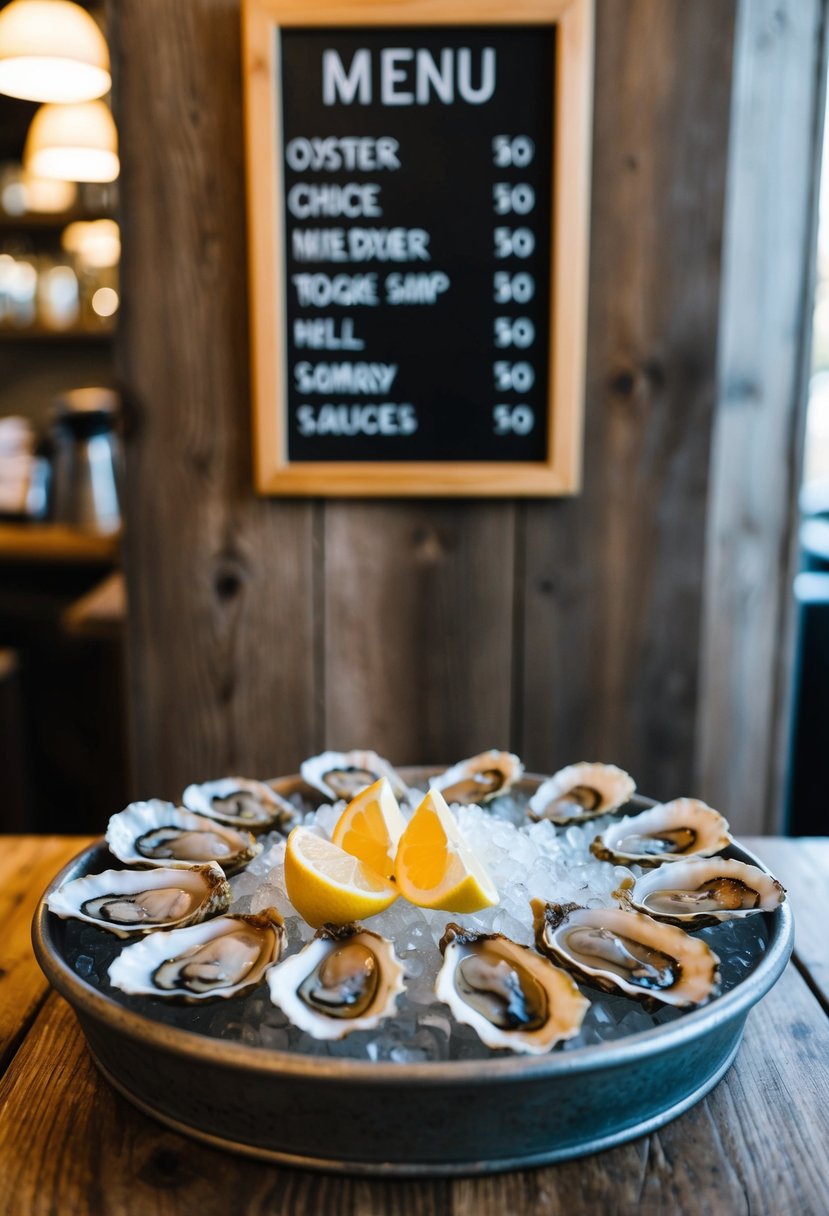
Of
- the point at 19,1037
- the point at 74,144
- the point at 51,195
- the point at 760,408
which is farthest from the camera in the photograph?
the point at 51,195

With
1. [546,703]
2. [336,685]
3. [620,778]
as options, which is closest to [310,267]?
[336,685]

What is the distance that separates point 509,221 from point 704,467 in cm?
50

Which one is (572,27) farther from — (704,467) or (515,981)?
(515,981)

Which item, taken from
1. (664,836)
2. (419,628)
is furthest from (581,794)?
(419,628)

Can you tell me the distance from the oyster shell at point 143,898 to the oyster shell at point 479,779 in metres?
0.28

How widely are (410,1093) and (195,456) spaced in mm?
1293

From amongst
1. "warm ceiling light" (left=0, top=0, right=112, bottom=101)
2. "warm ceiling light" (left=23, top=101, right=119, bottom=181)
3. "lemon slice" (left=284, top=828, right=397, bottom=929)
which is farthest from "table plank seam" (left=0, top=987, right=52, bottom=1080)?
"warm ceiling light" (left=23, top=101, right=119, bottom=181)

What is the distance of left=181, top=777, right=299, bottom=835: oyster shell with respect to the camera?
0.99 meters

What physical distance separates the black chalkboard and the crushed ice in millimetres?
819

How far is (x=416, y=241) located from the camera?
1.62m

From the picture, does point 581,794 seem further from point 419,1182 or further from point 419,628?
point 419,628

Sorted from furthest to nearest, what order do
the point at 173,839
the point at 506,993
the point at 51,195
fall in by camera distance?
the point at 51,195 → the point at 173,839 → the point at 506,993

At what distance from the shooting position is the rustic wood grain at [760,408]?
1756 mm

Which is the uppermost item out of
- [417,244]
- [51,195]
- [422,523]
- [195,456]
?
[51,195]
